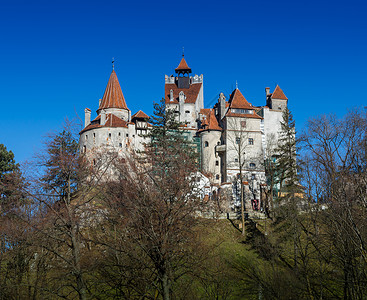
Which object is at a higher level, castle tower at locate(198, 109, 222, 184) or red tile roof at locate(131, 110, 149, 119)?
red tile roof at locate(131, 110, 149, 119)

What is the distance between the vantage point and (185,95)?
2699 inches

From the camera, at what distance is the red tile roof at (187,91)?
67562 millimetres

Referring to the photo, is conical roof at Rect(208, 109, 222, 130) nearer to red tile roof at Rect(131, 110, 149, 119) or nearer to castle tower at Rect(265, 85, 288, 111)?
castle tower at Rect(265, 85, 288, 111)

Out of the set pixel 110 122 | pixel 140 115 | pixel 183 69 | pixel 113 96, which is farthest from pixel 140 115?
pixel 183 69

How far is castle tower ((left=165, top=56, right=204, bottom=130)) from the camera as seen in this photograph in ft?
217

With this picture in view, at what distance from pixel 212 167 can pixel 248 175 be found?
19.1 ft

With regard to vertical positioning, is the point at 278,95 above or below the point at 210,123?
above

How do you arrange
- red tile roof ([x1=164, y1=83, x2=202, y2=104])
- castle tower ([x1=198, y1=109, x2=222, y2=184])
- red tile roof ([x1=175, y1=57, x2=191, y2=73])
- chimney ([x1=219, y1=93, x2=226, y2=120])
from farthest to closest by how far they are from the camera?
1. red tile roof ([x1=175, y1=57, x2=191, y2=73])
2. red tile roof ([x1=164, y1=83, x2=202, y2=104])
3. chimney ([x1=219, y1=93, x2=226, y2=120])
4. castle tower ([x1=198, y1=109, x2=222, y2=184])

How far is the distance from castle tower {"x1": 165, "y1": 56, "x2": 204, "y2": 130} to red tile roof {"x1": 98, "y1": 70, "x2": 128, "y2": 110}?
7562 mm

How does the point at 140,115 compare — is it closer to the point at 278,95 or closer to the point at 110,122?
the point at 110,122

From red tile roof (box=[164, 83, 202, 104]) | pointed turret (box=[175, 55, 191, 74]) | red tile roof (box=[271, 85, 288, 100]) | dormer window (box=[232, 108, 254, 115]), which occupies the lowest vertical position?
dormer window (box=[232, 108, 254, 115])

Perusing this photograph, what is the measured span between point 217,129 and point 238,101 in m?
5.52

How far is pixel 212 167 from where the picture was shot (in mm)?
57750

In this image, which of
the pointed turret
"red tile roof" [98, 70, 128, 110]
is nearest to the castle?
"red tile roof" [98, 70, 128, 110]
